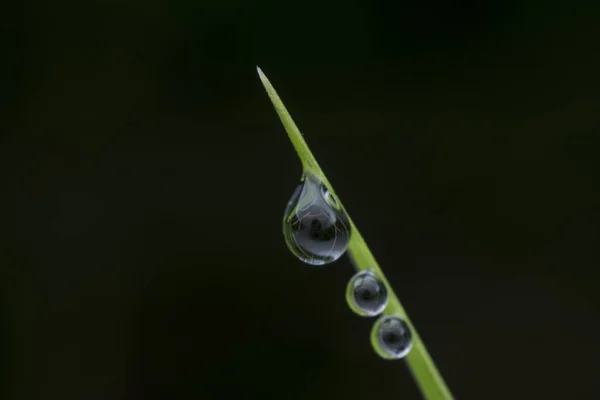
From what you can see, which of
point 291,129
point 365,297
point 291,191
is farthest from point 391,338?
point 291,191

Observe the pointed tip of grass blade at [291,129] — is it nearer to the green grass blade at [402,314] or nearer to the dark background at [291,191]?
the green grass blade at [402,314]

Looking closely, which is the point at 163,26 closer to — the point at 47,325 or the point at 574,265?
the point at 47,325

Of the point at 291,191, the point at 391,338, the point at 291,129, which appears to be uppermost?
the point at 291,129

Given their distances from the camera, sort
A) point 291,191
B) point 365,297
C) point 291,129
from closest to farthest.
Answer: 1. point 291,129
2. point 365,297
3. point 291,191

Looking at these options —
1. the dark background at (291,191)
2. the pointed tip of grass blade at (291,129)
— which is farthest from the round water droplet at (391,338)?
the dark background at (291,191)

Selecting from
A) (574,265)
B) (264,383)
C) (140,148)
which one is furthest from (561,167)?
(140,148)

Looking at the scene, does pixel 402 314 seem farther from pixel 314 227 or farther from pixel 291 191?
pixel 291 191

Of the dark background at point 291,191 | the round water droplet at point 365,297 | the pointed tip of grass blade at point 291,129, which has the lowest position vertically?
the dark background at point 291,191
